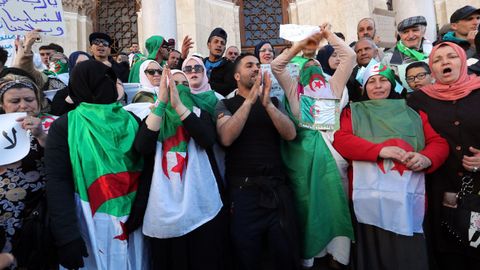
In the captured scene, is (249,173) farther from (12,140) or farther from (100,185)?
(12,140)

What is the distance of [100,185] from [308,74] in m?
1.94

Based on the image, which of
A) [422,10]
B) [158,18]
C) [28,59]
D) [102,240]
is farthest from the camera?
[422,10]

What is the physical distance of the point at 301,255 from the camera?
3.02m

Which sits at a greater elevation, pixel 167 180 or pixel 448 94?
pixel 448 94

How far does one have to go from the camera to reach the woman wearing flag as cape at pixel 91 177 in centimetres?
244

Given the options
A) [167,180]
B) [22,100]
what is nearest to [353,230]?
[167,180]

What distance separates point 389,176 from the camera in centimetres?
286

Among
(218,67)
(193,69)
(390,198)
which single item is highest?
(218,67)

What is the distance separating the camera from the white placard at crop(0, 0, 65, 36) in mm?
4387

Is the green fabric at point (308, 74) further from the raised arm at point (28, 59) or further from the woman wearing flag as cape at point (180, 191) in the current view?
the raised arm at point (28, 59)

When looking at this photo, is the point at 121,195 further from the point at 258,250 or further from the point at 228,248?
the point at 258,250

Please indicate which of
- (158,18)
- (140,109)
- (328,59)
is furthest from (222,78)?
(158,18)

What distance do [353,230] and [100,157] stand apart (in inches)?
77.5

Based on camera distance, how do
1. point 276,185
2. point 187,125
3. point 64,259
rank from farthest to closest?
point 276,185, point 187,125, point 64,259
